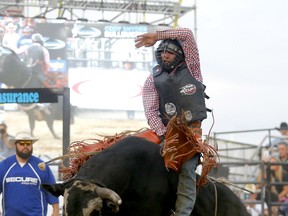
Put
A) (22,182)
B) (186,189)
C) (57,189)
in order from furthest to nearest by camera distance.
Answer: (22,182) → (186,189) → (57,189)

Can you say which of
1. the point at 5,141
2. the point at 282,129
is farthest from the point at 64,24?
the point at 282,129

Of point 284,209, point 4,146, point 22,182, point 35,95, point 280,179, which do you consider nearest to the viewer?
point 22,182

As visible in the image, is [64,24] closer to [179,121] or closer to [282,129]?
[282,129]

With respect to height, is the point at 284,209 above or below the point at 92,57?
Answer: below

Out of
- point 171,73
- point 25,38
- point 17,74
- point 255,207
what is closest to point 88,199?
point 171,73

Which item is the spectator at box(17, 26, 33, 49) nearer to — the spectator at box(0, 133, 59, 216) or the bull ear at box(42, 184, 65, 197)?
the spectator at box(0, 133, 59, 216)

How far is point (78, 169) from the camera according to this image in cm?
691

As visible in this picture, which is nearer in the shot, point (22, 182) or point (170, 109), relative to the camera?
point (170, 109)

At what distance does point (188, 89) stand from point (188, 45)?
0.39 m

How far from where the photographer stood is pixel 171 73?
23.9 ft

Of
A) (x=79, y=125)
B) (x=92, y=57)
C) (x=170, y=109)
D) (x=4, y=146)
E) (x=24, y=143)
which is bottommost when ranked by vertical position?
(x=4, y=146)

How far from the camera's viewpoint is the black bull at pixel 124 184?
604 cm

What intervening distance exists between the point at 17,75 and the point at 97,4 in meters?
3.39

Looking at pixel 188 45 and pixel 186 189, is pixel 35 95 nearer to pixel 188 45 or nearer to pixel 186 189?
pixel 188 45
